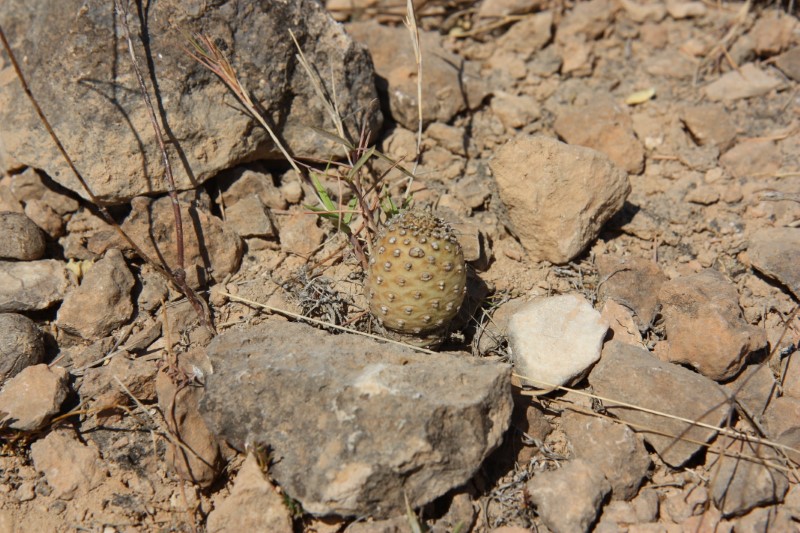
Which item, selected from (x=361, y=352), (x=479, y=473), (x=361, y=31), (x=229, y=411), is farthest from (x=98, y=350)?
(x=361, y=31)

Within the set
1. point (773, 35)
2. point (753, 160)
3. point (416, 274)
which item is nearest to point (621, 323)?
point (416, 274)

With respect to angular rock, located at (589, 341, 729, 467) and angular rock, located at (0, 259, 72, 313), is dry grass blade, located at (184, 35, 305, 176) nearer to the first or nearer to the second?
angular rock, located at (0, 259, 72, 313)

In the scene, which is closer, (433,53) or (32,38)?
(32,38)

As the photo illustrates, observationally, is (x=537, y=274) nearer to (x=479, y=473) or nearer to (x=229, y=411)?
(x=479, y=473)

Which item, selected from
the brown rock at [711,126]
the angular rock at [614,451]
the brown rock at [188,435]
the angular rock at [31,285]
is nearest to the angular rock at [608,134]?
the brown rock at [711,126]

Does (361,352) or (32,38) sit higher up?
(32,38)

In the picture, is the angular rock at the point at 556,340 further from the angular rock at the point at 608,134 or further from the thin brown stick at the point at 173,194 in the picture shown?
the thin brown stick at the point at 173,194
